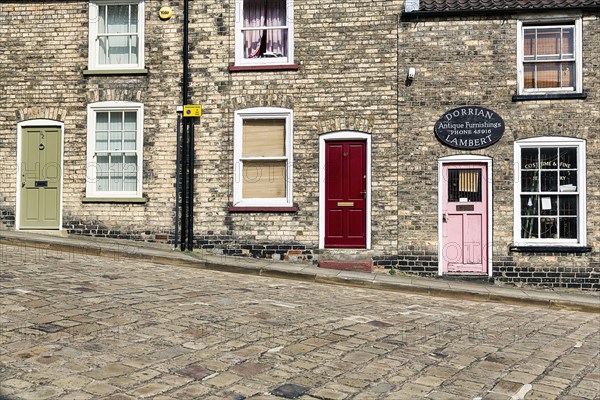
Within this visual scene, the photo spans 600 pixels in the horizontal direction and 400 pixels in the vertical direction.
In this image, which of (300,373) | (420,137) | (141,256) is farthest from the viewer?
(420,137)

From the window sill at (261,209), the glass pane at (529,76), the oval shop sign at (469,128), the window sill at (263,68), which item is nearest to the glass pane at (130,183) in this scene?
the window sill at (261,209)

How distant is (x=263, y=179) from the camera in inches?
495

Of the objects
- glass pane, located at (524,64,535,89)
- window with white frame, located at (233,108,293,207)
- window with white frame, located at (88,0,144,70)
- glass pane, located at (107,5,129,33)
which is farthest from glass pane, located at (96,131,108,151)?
glass pane, located at (524,64,535,89)

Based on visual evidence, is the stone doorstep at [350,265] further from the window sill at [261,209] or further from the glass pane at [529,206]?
the glass pane at [529,206]

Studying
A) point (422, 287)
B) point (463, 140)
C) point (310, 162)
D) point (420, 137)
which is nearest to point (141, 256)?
point (310, 162)

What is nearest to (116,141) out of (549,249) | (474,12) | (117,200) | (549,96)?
(117,200)

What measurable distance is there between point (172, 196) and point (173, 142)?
116 cm

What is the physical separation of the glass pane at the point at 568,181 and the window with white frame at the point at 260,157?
5553 millimetres

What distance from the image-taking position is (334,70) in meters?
12.3

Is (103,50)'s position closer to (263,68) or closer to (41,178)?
(41,178)

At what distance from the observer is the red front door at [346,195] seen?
12209 millimetres

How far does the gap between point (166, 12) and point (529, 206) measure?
8.63m

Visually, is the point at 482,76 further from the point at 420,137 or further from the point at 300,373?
the point at 300,373

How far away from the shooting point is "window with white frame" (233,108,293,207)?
40.9 ft
